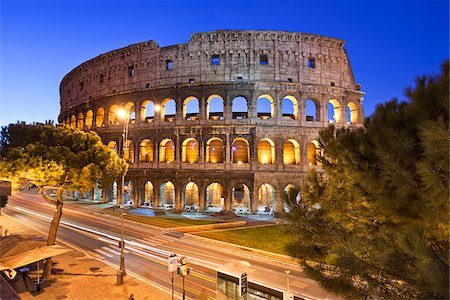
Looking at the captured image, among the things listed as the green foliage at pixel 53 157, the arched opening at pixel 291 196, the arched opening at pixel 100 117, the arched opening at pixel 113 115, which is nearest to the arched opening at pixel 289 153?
the green foliage at pixel 53 157

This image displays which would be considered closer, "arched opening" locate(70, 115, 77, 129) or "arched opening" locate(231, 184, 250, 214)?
"arched opening" locate(231, 184, 250, 214)

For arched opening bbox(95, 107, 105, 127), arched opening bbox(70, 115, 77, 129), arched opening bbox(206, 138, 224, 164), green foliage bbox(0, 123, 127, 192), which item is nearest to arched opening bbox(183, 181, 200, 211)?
arched opening bbox(206, 138, 224, 164)

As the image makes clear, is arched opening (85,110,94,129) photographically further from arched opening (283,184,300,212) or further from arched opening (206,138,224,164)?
arched opening (283,184,300,212)

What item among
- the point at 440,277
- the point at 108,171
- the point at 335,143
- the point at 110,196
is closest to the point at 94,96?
the point at 110,196

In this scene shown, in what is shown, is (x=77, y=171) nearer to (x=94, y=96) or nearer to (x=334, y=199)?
(x=334, y=199)

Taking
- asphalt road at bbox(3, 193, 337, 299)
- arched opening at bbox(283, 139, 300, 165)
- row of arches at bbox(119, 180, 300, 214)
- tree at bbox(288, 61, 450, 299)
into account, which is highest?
arched opening at bbox(283, 139, 300, 165)

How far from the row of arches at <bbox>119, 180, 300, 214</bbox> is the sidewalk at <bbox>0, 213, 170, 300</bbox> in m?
17.8

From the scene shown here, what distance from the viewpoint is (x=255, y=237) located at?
66.3 ft

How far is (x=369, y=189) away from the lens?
4895 mm

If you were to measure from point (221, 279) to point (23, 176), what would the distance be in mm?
11134

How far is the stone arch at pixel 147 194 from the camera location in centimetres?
3459

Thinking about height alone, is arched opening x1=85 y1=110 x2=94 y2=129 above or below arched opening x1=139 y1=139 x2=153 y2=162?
above

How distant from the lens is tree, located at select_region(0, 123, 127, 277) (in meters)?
12.2

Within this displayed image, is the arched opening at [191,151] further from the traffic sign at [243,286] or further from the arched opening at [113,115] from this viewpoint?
the traffic sign at [243,286]
